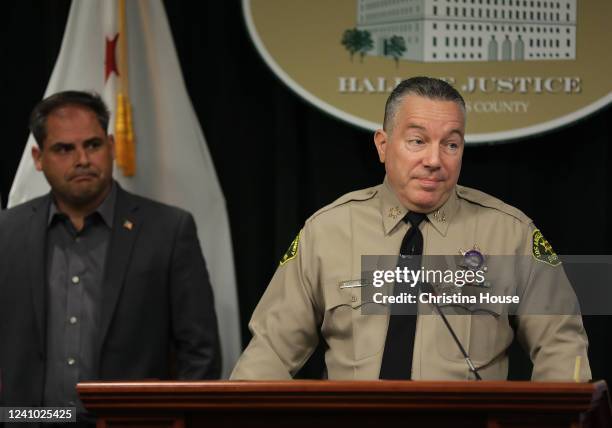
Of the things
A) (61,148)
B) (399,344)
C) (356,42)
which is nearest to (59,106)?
(61,148)

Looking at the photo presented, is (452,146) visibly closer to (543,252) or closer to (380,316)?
(543,252)

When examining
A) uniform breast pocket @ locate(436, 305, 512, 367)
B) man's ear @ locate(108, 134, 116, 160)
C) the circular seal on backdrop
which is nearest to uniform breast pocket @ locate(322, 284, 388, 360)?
uniform breast pocket @ locate(436, 305, 512, 367)

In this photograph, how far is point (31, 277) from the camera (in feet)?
11.1

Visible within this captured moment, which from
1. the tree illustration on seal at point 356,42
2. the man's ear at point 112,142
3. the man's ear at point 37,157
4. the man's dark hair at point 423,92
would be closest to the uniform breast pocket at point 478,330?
the man's dark hair at point 423,92

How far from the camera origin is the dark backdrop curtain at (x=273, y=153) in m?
3.70

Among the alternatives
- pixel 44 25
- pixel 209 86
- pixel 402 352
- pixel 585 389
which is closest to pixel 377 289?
pixel 402 352

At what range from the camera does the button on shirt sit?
331 centimetres

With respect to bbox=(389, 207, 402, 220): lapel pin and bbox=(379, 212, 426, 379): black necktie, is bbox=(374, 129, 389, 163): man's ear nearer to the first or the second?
bbox=(389, 207, 402, 220): lapel pin

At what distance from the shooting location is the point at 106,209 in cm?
348

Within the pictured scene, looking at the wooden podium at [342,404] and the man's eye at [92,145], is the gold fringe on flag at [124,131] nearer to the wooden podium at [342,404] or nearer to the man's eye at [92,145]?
the man's eye at [92,145]

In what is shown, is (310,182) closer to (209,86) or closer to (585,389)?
(209,86)

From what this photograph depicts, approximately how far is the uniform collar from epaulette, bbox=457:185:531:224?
4cm

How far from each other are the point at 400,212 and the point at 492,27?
129 centimetres

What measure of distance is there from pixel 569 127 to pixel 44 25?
2.03 meters
